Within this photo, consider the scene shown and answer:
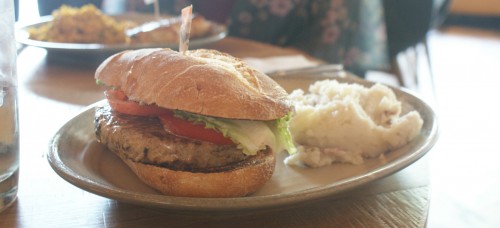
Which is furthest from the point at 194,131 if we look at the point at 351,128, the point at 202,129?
the point at 351,128

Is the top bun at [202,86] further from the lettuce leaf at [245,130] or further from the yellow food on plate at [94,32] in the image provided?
the yellow food on plate at [94,32]

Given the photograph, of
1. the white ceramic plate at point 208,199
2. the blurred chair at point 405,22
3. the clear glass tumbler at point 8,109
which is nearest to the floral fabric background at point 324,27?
the blurred chair at point 405,22

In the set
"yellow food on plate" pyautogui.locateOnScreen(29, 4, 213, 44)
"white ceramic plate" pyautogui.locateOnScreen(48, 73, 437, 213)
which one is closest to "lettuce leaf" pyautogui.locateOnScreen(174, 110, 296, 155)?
"white ceramic plate" pyautogui.locateOnScreen(48, 73, 437, 213)

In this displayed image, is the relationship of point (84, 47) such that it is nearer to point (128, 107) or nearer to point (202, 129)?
point (128, 107)

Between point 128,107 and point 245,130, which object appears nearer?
point 245,130

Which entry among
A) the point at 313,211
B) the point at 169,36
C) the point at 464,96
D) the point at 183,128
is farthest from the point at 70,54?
the point at 464,96

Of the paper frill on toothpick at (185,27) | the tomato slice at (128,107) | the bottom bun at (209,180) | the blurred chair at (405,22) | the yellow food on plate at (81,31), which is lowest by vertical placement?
the blurred chair at (405,22)

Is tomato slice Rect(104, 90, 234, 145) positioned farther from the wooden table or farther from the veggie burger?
the wooden table
